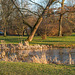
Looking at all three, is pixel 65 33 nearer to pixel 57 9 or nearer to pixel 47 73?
pixel 57 9

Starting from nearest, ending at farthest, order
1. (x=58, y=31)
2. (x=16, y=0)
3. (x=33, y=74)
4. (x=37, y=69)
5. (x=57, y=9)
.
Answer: (x=33, y=74) → (x=37, y=69) → (x=16, y=0) → (x=57, y=9) → (x=58, y=31)

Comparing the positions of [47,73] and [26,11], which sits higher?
[26,11]

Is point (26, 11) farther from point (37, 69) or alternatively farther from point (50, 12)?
point (37, 69)

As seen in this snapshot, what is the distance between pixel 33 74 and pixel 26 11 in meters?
20.1

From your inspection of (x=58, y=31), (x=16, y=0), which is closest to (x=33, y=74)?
(x=16, y=0)

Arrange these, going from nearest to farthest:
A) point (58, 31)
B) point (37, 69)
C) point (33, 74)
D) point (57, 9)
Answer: point (33, 74)
point (37, 69)
point (57, 9)
point (58, 31)

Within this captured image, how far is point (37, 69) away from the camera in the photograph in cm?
734

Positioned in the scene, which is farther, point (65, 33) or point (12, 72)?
point (65, 33)

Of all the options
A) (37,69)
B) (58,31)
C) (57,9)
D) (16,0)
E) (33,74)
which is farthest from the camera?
(58,31)

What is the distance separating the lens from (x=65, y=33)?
47.2 metres

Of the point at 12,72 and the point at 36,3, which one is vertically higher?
the point at 36,3

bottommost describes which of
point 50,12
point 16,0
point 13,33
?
point 13,33

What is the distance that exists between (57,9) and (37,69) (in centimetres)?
2173

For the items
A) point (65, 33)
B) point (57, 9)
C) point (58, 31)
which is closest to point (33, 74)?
point (57, 9)
